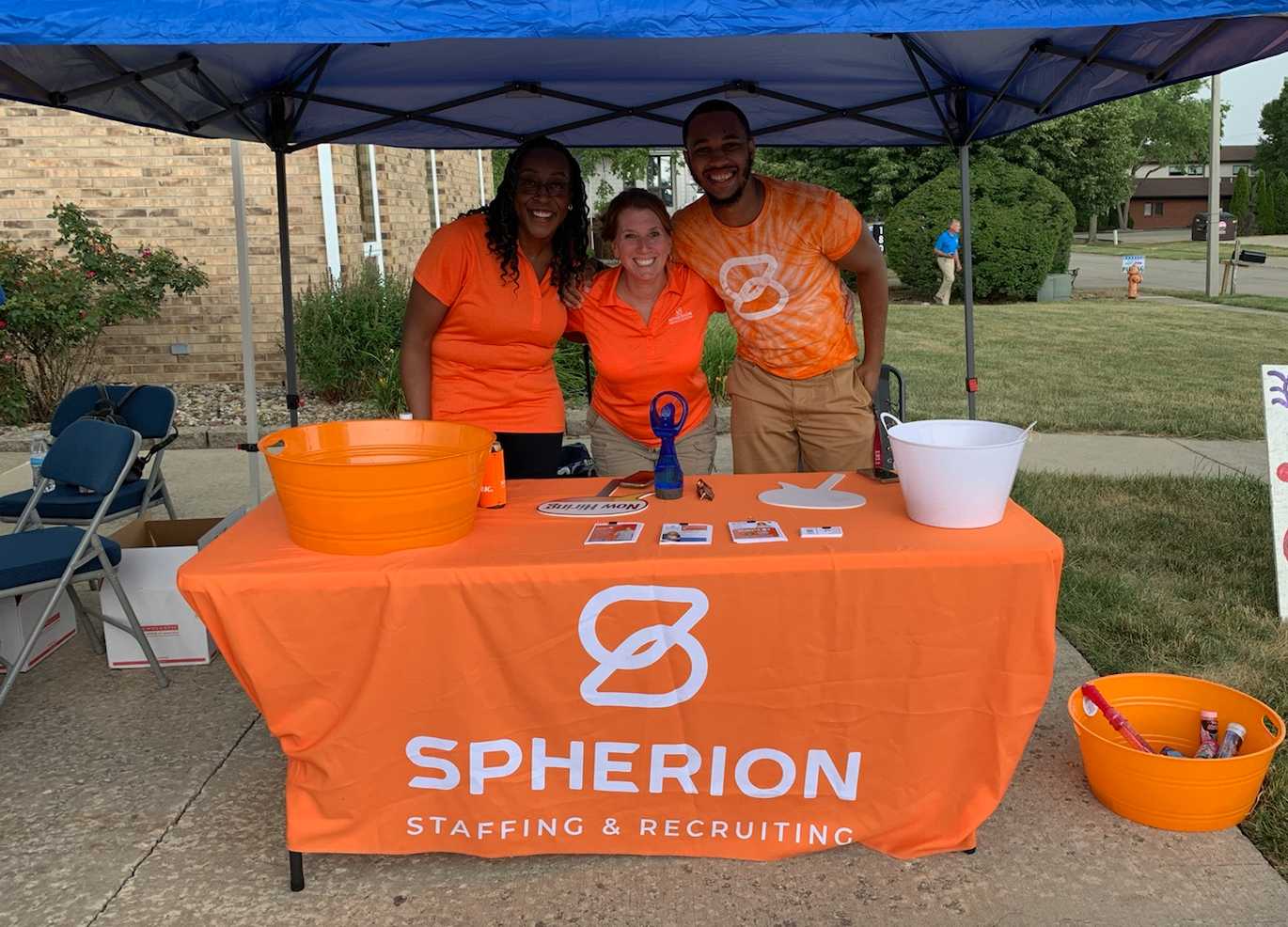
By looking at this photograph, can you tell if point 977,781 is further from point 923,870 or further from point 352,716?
point 352,716

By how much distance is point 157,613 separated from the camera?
386 centimetres

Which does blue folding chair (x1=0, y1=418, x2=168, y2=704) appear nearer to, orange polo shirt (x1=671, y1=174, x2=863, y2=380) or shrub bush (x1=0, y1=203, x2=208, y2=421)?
orange polo shirt (x1=671, y1=174, x2=863, y2=380)

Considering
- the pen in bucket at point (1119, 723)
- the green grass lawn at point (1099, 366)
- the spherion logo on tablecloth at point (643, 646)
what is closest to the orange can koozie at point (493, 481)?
the spherion logo on tablecloth at point (643, 646)

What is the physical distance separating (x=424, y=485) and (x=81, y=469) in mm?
2382

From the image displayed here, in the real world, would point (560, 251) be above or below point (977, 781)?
above

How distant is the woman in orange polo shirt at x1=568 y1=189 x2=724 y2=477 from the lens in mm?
3273

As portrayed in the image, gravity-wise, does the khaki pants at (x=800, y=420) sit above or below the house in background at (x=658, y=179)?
below

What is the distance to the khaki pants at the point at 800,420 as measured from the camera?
3.69 m

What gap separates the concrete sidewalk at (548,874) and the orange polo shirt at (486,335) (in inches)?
50.5

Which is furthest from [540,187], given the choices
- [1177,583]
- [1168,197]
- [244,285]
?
[1168,197]

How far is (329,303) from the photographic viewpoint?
830 cm

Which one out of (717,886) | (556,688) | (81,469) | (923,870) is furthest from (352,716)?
(81,469)

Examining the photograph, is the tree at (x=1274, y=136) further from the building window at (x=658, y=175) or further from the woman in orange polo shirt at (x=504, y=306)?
the woman in orange polo shirt at (x=504, y=306)

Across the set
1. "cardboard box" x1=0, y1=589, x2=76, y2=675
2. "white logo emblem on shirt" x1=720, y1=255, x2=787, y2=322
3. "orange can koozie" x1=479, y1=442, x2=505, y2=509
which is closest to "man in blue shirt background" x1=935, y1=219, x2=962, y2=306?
"white logo emblem on shirt" x1=720, y1=255, x2=787, y2=322
